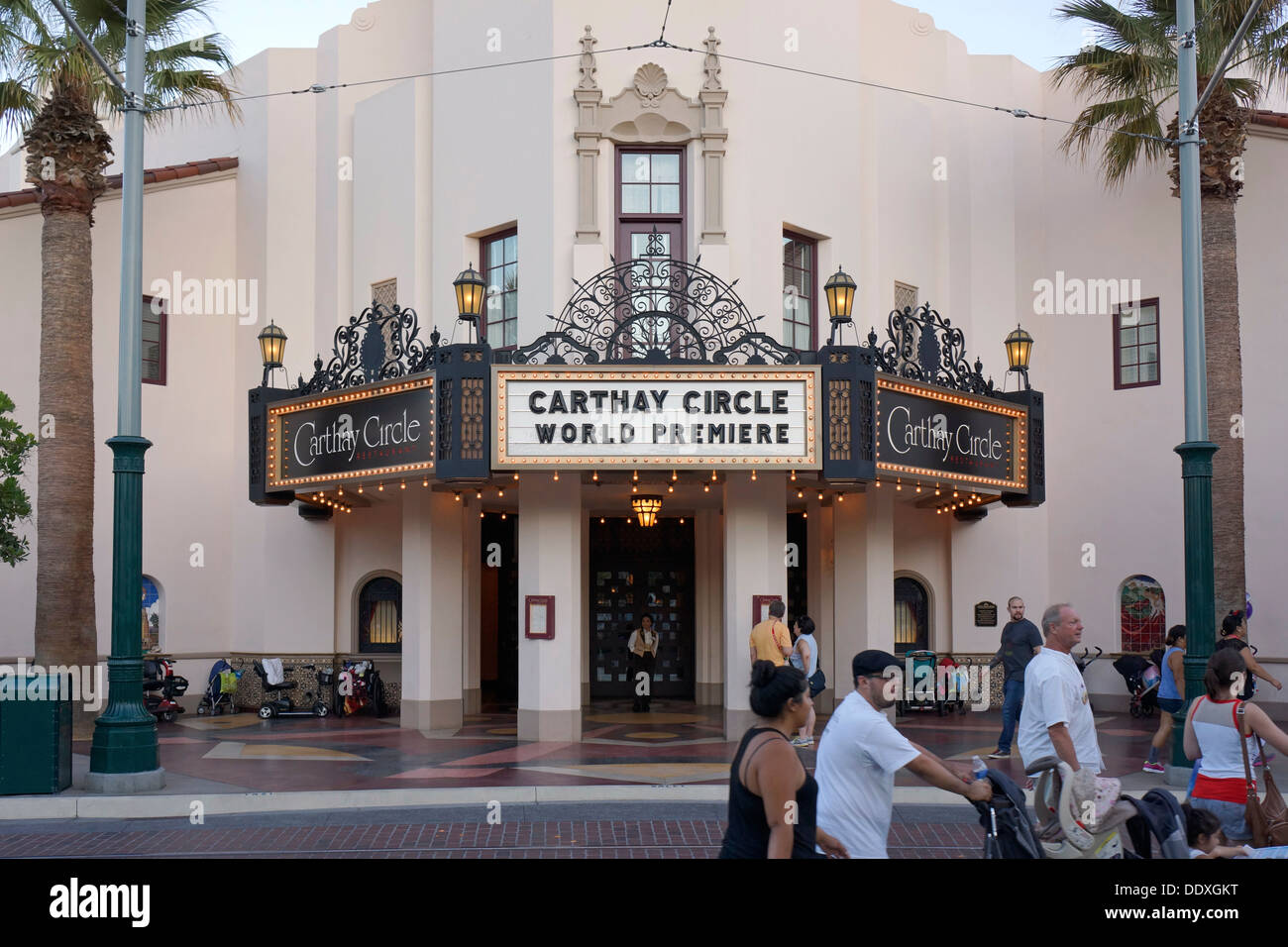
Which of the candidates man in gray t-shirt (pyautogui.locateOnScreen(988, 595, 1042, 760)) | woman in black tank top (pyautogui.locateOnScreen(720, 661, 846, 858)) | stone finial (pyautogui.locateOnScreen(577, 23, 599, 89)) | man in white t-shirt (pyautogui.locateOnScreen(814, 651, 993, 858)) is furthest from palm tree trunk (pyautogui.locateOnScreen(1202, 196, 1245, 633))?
woman in black tank top (pyautogui.locateOnScreen(720, 661, 846, 858))

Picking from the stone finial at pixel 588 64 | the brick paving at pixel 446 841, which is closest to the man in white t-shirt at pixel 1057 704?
the brick paving at pixel 446 841

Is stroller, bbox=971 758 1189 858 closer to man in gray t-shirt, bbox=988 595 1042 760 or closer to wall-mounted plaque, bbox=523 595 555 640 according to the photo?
man in gray t-shirt, bbox=988 595 1042 760

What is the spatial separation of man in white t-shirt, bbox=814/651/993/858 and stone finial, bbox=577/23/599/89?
46.0 feet

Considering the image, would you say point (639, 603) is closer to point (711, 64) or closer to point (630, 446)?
point (630, 446)

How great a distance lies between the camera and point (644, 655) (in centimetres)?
2172

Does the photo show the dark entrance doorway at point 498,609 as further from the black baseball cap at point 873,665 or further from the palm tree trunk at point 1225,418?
the black baseball cap at point 873,665

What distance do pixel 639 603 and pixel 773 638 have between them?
780cm

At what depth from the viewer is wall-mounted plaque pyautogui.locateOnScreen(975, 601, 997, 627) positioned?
21812 mm

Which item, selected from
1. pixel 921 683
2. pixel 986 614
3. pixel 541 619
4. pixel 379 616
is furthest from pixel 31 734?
pixel 986 614

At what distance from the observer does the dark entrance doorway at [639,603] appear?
2356cm

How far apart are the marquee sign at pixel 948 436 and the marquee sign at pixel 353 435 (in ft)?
19.8
